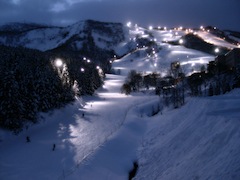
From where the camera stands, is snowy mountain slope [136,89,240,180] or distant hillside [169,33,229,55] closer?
snowy mountain slope [136,89,240,180]

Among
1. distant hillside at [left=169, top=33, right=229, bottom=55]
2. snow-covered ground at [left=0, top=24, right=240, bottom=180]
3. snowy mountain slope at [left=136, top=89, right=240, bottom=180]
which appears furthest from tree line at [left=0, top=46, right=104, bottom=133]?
distant hillside at [left=169, top=33, right=229, bottom=55]

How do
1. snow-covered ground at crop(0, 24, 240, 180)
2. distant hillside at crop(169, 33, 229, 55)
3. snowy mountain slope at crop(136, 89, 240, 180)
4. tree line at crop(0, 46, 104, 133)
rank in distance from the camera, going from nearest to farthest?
snowy mountain slope at crop(136, 89, 240, 180)
snow-covered ground at crop(0, 24, 240, 180)
tree line at crop(0, 46, 104, 133)
distant hillside at crop(169, 33, 229, 55)

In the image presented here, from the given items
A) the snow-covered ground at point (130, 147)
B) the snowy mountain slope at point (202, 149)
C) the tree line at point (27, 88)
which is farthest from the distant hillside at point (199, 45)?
the snowy mountain slope at point (202, 149)

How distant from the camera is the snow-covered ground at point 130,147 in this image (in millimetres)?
20116

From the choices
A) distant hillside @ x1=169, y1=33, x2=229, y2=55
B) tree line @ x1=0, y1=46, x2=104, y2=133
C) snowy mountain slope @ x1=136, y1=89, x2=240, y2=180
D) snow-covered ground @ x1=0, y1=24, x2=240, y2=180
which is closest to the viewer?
snowy mountain slope @ x1=136, y1=89, x2=240, y2=180

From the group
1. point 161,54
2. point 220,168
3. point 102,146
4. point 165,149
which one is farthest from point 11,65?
point 161,54

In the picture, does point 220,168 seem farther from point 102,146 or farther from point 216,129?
point 102,146

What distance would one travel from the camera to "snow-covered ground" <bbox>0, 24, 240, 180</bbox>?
2012 centimetres

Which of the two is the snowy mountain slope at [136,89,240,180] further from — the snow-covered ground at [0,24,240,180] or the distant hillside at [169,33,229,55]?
the distant hillside at [169,33,229,55]

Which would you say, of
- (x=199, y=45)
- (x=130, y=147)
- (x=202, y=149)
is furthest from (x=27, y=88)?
(x=199, y=45)

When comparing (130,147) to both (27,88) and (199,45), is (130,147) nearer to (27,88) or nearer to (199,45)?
(27,88)

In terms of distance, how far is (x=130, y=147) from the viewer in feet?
117

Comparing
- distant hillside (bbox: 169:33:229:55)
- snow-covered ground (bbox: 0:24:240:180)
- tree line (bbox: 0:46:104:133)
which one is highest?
distant hillside (bbox: 169:33:229:55)

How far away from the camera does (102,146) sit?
3338 cm
